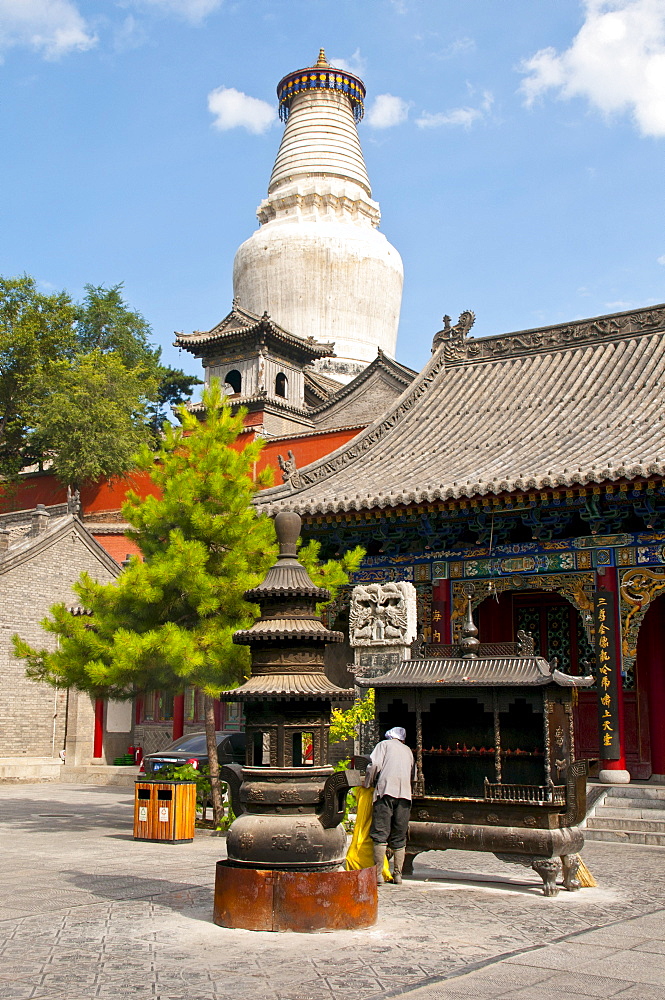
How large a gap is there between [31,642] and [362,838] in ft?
58.7

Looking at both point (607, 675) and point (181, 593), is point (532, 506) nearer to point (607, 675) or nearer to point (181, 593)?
point (607, 675)

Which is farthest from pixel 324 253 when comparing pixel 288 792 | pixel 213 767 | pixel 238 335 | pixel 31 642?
pixel 288 792

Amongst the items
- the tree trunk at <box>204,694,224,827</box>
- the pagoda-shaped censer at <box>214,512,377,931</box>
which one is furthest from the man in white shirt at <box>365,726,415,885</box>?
the tree trunk at <box>204,694,224,827</box>

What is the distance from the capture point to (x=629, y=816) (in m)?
13.3

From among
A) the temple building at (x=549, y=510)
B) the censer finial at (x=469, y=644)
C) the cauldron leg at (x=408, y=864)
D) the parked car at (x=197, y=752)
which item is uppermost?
the temple building at (x=549, y=510)

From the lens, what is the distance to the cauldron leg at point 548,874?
8.92m

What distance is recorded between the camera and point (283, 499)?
17.4 m

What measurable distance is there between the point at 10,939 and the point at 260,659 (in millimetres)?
2768

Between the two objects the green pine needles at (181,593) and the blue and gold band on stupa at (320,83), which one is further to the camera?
the blue and gold band on stupa at (320,83)

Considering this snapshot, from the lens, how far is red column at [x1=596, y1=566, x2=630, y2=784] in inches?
556

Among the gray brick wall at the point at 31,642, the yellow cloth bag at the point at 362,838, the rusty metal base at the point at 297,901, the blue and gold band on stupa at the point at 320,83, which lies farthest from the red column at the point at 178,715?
the blue and gold band on stupa at the point at 320,83

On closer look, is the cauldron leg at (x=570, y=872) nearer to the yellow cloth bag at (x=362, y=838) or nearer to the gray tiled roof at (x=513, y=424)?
the yellow cloth bag at (x=362, y=838)

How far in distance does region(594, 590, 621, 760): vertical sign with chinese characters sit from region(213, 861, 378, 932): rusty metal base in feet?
25.7

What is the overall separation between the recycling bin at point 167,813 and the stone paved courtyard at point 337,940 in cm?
130
